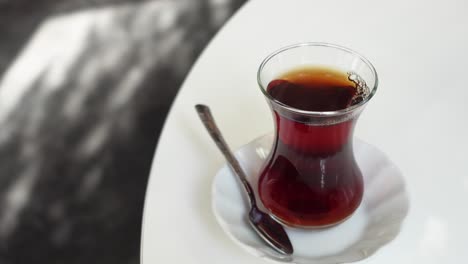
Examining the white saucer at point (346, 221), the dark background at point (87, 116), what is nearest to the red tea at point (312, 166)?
the white saucer at point (346, 221)

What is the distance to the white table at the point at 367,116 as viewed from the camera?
0.52 meters

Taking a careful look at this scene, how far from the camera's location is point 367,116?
65 cm

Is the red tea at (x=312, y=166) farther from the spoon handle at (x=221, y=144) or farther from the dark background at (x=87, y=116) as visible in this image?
the dark background at (x=87, y=116)

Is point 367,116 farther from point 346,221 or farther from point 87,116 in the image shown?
point 87,116

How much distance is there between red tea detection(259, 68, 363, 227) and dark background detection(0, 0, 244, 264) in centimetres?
60

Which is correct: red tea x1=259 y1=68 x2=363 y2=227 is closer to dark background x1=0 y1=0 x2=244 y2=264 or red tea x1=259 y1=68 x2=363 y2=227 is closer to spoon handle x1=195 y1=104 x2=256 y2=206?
spoon handle x1=195 y1=104 x2=256 y2=206

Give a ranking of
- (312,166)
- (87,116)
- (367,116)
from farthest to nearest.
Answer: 1. (87,116)
2. (367,116)
3. (312,166)

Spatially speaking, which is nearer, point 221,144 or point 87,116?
point 221,144

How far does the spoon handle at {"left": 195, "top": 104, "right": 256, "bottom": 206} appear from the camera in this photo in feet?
1.78

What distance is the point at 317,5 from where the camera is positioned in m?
0.81

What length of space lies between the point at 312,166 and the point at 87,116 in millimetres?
988

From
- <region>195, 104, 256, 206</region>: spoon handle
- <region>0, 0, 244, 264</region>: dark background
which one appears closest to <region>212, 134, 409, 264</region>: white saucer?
<region>195, 104, 256, 206</region>: spoon handle

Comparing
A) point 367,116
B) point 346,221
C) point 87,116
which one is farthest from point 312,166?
point 87,116

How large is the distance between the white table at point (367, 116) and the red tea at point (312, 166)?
56 millimetres
